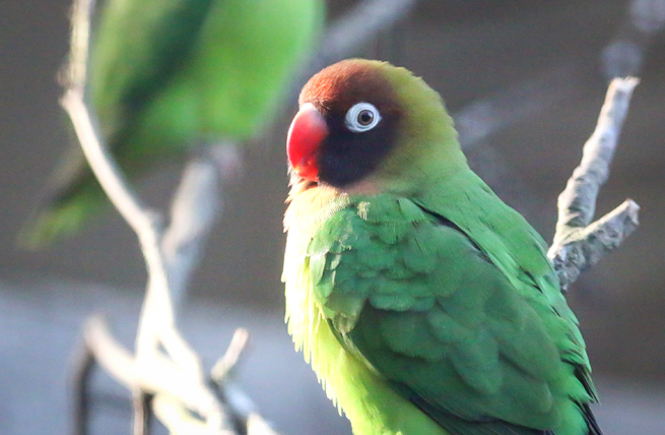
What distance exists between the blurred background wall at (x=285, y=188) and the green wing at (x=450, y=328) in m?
1.52

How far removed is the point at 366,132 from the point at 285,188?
→ 5.90 feet

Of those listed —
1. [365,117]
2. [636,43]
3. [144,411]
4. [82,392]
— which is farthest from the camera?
[636,43]

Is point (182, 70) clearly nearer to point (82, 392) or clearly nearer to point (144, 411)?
point (82, 392)

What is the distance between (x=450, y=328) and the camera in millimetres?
832

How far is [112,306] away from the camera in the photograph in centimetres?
271

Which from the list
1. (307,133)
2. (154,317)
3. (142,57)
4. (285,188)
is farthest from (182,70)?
(307,133)

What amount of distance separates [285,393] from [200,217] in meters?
1.26

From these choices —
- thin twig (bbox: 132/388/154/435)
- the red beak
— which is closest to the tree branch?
thin twig (bbox: 132/388/154/435)

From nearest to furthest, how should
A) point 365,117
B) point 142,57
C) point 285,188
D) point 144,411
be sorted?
1. point 365,117
2. point 144,411
3. point 142,57
4. point 285,188

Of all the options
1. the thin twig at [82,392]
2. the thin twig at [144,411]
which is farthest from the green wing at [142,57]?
the thin twig at [144,411]

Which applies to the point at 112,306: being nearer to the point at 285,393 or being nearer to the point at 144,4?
the point at 285,393

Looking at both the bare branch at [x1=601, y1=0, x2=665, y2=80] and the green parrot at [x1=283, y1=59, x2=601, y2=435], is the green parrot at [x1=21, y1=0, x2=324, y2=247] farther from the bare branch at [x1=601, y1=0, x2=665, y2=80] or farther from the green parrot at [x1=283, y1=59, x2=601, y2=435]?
the green parrot at [x1=283, y1=59, x2=601, y2=435]

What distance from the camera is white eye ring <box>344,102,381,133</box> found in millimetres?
988

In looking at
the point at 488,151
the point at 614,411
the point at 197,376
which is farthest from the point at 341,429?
the point at 197,376
